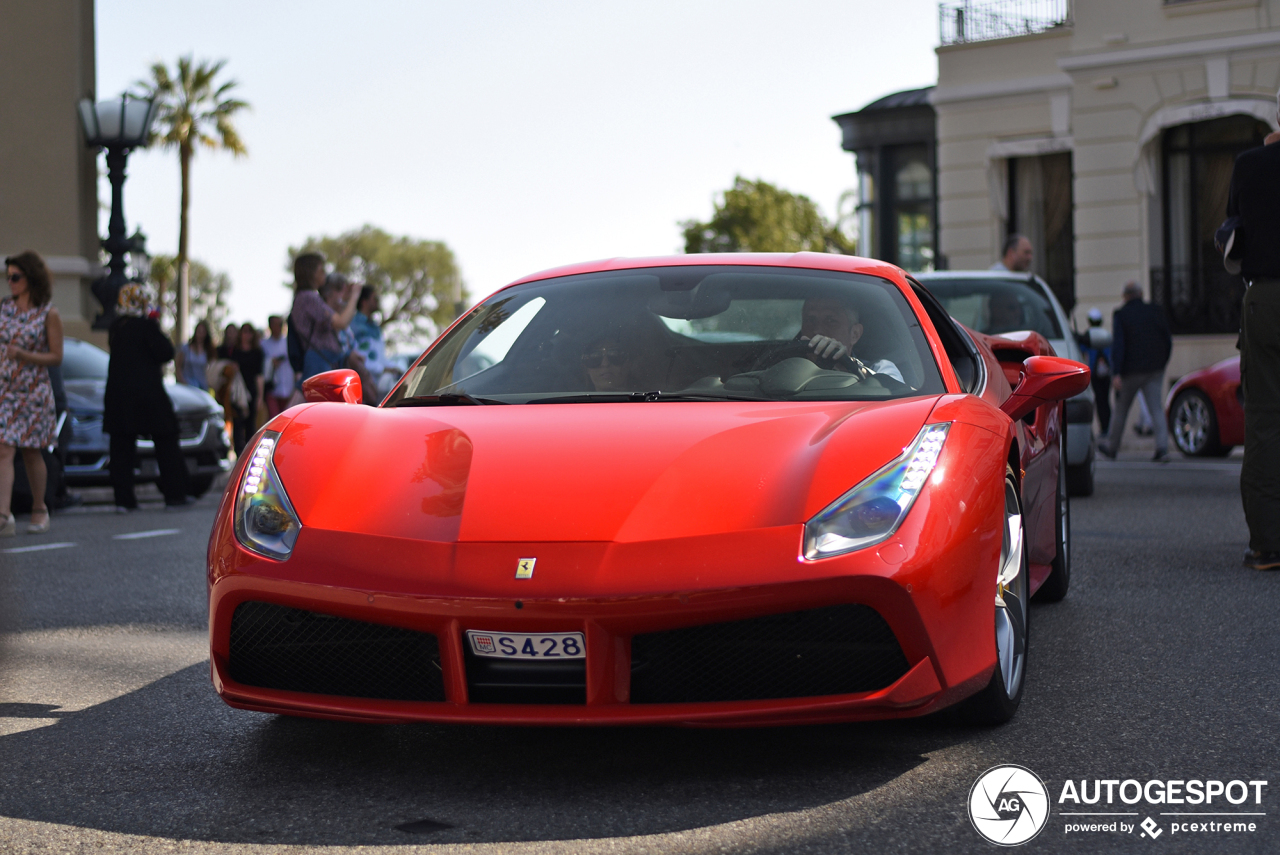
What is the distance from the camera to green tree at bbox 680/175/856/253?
207ft

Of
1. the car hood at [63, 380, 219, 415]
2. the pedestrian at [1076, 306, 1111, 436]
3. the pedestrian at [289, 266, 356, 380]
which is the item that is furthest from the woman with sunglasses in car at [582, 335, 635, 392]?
the pedestrian at [1076, 306, 1111, 436]

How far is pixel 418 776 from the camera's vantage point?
3334mm

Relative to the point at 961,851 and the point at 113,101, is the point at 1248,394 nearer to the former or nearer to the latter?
the point at 961,851

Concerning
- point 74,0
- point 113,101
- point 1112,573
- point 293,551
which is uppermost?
point 74,0

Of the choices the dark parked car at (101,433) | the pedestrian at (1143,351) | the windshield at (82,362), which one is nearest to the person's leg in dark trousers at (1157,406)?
the pedestrian at (1143,351)

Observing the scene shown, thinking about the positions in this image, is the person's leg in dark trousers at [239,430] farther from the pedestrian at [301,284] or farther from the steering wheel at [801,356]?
the steering wheel at [801,356]

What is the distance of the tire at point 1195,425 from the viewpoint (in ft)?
46.4

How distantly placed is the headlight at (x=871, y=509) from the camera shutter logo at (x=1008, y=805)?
1.85ft

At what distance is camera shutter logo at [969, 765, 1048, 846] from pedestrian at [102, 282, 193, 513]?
918 cm

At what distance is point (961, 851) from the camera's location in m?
2.73

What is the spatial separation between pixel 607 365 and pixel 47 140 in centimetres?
1645

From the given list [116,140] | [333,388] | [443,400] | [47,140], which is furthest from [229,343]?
[443,400]

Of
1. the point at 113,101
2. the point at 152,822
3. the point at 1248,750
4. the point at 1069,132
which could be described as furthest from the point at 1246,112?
the point at 152,822

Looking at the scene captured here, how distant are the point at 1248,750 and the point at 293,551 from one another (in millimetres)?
2176
